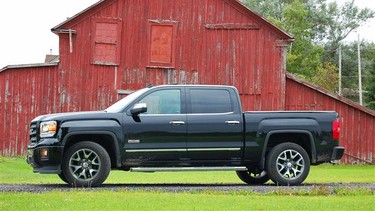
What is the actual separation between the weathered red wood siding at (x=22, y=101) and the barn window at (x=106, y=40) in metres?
2.39

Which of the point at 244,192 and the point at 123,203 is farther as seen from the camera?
the point at 244,192

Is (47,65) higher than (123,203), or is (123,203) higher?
(47,65)

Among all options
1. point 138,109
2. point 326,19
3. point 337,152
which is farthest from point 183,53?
point 326,19

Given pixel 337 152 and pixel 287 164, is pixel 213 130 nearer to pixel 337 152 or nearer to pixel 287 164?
pixel 287 164

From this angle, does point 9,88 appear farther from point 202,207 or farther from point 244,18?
point 202,207

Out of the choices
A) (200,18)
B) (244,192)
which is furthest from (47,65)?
(244,192)

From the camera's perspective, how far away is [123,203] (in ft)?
41.8

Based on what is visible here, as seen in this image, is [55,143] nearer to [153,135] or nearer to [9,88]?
[153,135]

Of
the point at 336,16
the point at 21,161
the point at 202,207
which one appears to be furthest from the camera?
the point at 336,16

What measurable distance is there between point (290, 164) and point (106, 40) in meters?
21.3

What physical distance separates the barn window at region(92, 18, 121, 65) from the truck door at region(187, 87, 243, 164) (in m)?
20.6

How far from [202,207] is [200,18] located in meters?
26.0

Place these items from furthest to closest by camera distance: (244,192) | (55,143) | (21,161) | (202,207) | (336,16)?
(336,16), (21,161), (55,143), (244,192), (202,207)

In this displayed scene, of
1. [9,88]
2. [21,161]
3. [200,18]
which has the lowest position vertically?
[21,161]
